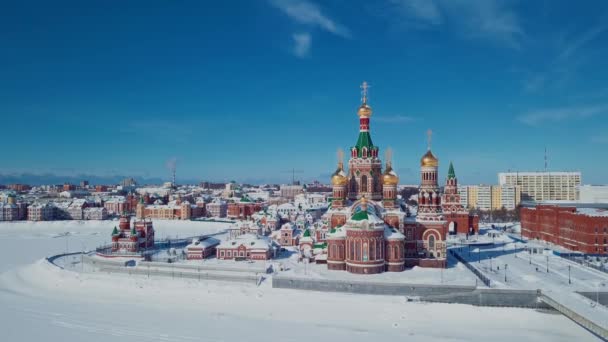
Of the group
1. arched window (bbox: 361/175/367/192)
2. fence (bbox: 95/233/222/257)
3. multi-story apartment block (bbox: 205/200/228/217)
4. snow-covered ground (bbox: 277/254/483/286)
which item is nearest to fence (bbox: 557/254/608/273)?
snow-covered ground (bbox: 277/254/483/286)

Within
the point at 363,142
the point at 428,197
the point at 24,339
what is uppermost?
the point at 363,142

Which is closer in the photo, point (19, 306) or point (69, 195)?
point (19, 306)

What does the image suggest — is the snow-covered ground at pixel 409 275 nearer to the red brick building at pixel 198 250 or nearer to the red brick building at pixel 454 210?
the red brick building at pixel 198 250

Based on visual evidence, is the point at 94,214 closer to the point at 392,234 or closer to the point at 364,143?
the point at 364,143

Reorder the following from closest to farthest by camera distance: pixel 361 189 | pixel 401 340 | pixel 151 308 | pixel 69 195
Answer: pixel 401 340
pixel 151 308
pixel 361 189
pixel 69 195

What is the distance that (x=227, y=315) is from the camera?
80.6 ft

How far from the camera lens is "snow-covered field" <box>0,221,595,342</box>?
2152 centimetres

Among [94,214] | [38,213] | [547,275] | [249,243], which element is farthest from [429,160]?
Result: [38,213]

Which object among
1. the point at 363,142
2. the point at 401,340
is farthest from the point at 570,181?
the point at 401,340

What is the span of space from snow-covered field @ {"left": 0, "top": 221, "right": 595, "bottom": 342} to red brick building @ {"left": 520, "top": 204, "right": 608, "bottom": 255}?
63.4ft

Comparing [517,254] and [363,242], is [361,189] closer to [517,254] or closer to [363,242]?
[363,242]

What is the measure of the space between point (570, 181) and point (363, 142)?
249 feet

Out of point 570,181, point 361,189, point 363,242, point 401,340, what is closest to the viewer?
point 401,340

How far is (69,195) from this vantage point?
446 feet
